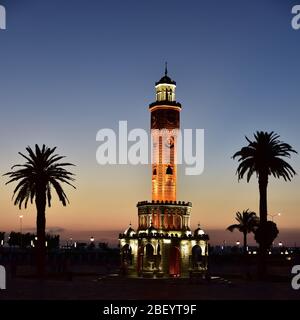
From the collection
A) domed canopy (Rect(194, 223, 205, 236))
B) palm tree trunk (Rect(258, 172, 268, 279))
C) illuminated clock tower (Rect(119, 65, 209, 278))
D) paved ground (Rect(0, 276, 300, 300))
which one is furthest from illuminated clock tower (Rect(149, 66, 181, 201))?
paved ground (Rect(0, 276, 300, 300))

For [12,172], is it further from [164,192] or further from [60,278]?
[164,192]

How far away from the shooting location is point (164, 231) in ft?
220

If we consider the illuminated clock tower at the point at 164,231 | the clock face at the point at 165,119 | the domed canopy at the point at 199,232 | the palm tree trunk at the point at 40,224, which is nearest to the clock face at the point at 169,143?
the illuminated clock tower at the point at 164,231

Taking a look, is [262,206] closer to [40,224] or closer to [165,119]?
[165,119]

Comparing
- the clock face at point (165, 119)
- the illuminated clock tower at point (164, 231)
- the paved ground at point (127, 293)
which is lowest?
the paved ground at point (127, 293)

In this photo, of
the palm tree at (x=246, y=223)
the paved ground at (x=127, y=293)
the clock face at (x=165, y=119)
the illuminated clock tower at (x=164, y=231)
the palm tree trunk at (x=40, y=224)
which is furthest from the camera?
the palm tree at (x=246, y=223)

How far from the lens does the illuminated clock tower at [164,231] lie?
6662cm

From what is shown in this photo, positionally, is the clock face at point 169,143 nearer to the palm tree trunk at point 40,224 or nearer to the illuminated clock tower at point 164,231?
the illuminated clock tower at point 164,231

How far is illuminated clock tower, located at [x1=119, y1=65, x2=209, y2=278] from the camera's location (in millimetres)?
66625

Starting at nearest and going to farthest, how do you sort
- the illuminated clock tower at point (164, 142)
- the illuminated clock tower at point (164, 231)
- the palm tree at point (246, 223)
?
the illuminated clock tower at point (164, 231)
the illuminated clock tower at point (164, 142)
the palm tree at point (246, 223)

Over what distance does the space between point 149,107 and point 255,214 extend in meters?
44.2

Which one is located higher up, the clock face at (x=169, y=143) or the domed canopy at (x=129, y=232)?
the clock face at (x=169, y=143)

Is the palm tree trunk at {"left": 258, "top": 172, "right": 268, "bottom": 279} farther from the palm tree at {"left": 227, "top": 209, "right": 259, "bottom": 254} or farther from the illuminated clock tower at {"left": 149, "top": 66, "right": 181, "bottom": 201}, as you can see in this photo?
the palm tree at {"left": 227, "top": 209, "right": 259, "bottom": 254}
